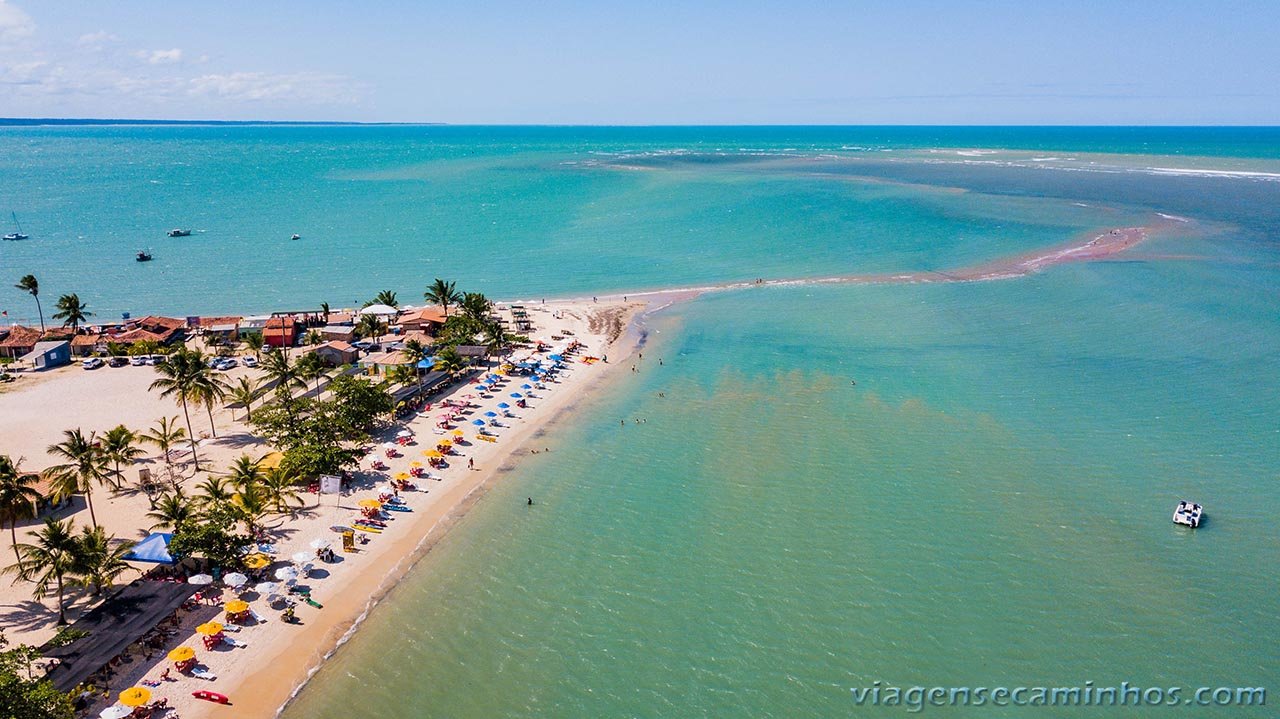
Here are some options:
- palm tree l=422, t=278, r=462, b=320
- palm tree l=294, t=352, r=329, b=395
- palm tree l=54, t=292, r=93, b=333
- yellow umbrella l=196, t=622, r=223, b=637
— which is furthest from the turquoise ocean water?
palm tree l=294, t=352, r=329, b=395

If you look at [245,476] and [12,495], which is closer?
[12,495]

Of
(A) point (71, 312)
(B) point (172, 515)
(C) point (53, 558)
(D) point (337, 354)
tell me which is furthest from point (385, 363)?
(A) point (71, 312)

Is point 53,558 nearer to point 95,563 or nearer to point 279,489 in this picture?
point 95,563

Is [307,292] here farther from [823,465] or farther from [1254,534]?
[1254,534]

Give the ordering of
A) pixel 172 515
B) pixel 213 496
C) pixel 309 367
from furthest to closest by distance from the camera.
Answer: pixel 309 367
pixel 213 496
pixel 172 515

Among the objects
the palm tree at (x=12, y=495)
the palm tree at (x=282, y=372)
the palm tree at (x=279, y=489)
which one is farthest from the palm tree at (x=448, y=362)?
the palm tree at (x=12, y=495)

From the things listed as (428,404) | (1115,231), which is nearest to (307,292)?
(428,404)

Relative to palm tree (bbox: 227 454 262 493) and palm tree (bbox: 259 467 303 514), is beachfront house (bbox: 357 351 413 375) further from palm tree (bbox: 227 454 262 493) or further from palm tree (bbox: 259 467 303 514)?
palm tree (bbox: 227 454 262 493)
